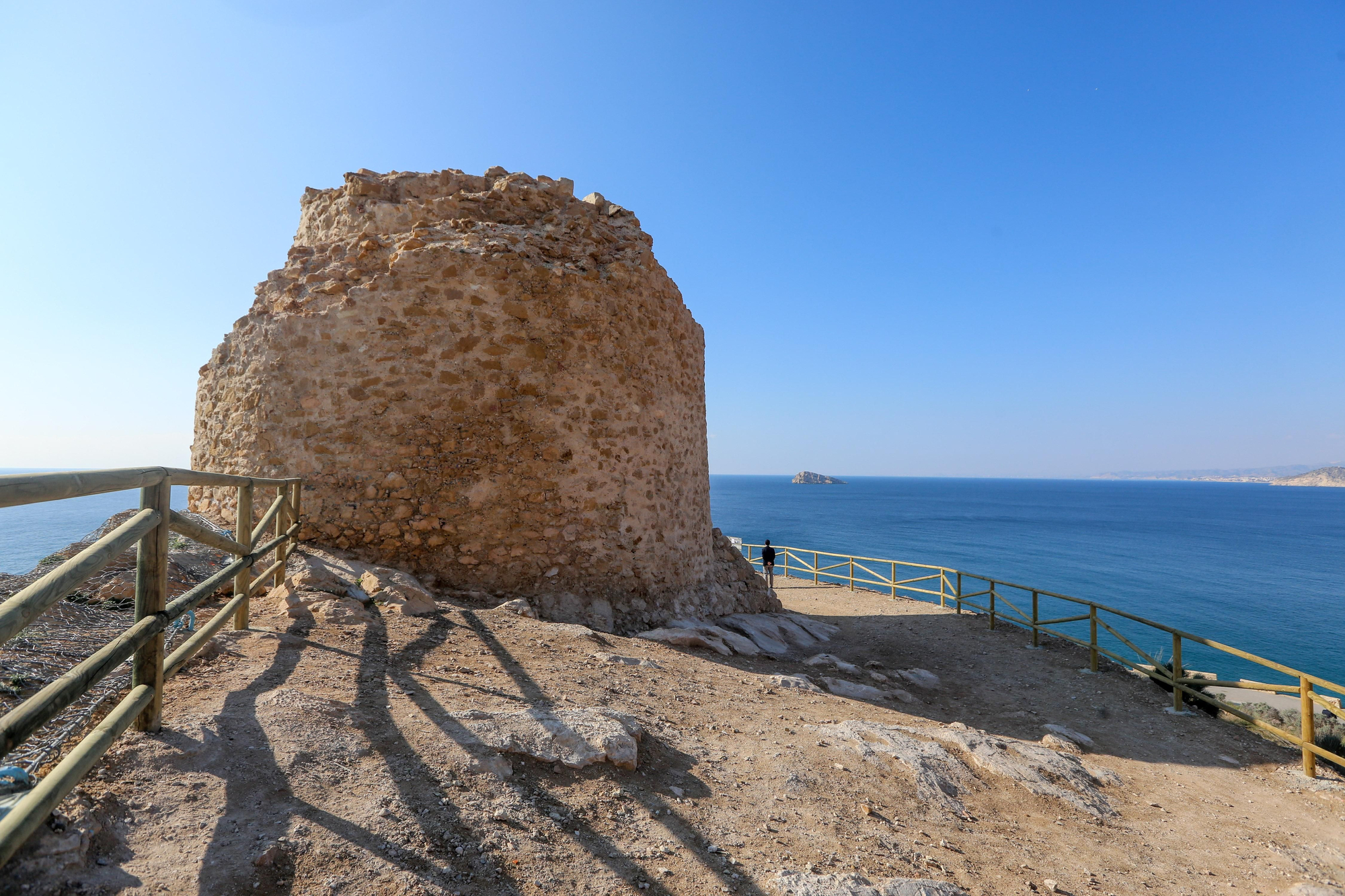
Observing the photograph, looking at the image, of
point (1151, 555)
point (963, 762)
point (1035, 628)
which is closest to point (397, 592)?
point (963, 762)

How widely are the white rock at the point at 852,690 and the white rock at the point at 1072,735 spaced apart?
4.60 feet

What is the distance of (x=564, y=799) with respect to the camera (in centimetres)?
252

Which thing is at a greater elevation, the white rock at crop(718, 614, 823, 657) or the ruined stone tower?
the ruined stone tower

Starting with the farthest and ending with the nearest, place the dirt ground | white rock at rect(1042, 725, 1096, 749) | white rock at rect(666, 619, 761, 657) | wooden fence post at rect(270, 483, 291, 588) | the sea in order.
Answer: the sea, white rock at rect(666, 619, 761, 657), white rock at rect(1042, 725, 1096, 749), wooden fence post at rect(270, 483, 291, 588), the dirt ground

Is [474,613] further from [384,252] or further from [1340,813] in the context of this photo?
[1340,813]

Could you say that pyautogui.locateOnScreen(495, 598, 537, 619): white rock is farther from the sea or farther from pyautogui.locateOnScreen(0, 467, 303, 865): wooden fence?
the sea

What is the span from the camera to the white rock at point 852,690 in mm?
5777

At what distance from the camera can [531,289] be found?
675 centimetres

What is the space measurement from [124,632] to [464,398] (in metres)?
4.43

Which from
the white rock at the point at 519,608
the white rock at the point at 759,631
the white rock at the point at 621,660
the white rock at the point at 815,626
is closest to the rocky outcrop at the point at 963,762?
the white rock at the point at 621,660

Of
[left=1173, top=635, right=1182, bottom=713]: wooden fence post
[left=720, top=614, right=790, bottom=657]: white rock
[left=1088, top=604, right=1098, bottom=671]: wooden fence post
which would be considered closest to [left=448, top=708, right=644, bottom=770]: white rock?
[left=720, top=614, right=790, bottom=657]: white rock

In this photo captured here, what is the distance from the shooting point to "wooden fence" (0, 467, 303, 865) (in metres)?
1.46

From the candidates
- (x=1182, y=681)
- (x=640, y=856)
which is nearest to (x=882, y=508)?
(x=1182, y=681)

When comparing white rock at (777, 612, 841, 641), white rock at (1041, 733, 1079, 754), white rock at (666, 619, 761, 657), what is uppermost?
white rock at (666, 619, 761, 657)
